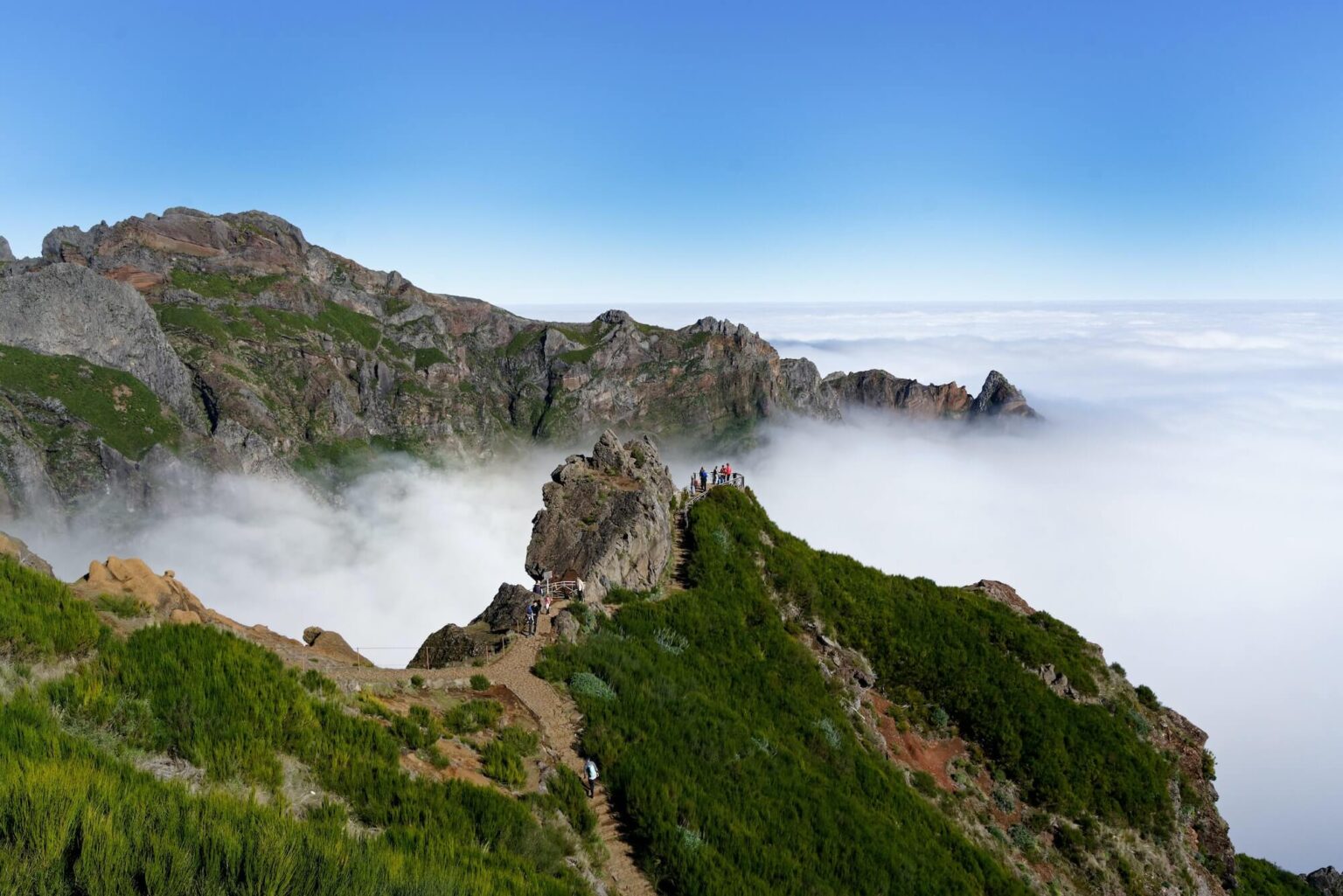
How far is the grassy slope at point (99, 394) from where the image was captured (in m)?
142

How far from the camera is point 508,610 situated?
2742cm

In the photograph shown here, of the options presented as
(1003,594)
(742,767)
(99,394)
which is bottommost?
(1003,594)

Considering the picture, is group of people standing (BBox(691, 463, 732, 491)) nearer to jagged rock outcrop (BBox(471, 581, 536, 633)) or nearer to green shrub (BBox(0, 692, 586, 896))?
jagged rock outcrop (BBox(471, 581, 536, 633))

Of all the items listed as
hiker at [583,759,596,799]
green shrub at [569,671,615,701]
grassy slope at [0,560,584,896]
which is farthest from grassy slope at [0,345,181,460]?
hiker at [583,759,596,799]

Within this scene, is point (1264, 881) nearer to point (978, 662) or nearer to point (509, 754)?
point (978, 662)

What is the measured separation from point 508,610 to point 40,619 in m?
14.9

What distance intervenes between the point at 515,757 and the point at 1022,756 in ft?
80.8

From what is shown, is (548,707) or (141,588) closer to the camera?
(141,588)

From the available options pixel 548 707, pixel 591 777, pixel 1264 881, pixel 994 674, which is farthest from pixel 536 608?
pixel 1264 881

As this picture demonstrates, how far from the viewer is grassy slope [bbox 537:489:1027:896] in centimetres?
1702

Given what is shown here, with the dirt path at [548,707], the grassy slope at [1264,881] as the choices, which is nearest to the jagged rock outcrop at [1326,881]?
the grassy slope at [1264,881]

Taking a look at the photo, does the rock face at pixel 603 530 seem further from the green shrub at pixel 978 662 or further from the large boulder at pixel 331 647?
the large boulder at pixel 331 647

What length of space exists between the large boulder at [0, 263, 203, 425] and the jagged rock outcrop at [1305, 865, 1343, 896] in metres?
209

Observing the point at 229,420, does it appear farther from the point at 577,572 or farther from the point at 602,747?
the point at 602,747
